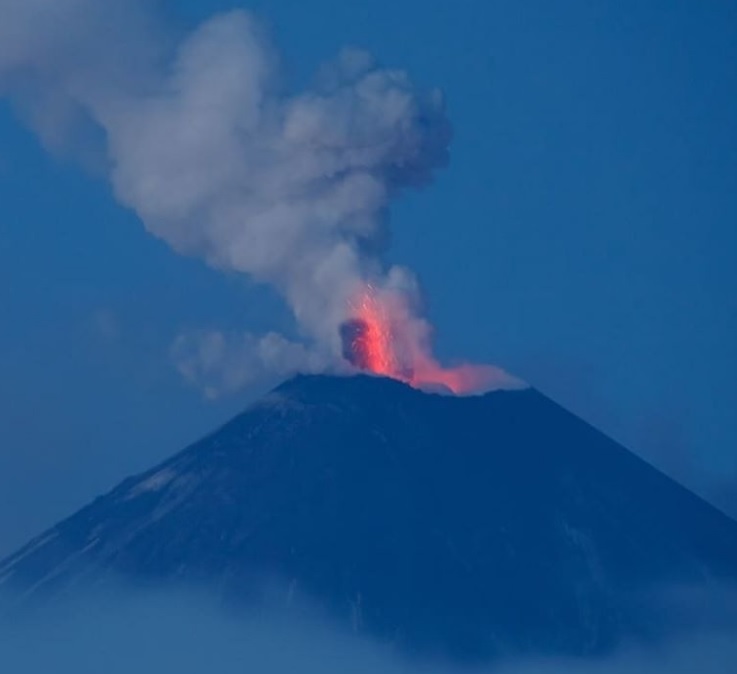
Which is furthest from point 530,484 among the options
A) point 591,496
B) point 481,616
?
point 481,616

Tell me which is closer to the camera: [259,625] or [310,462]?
[259,625]

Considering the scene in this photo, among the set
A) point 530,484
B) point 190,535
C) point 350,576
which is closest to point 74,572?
point 190,535

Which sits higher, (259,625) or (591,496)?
(591,496)

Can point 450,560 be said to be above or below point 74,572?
above

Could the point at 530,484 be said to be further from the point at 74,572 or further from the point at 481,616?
the point at 74,572

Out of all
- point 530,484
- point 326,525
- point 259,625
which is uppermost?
point 530,484

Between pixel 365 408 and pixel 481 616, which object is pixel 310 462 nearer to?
pixel 365 408
